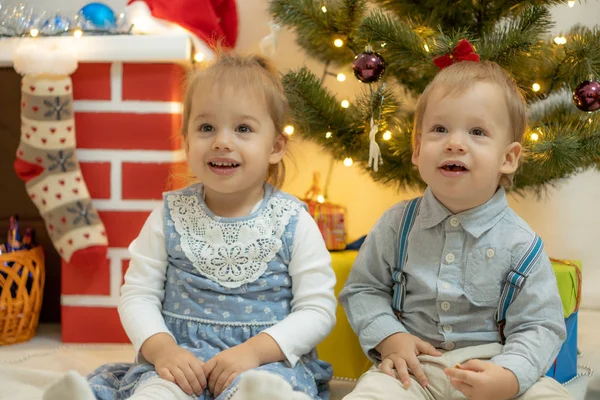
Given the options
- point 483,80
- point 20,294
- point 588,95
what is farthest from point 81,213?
point 588,95

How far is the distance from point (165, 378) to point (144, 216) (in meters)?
0.65

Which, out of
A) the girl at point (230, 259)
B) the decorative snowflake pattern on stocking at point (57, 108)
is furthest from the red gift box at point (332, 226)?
the decorative snowflake pattern on stocking at point (57, 108)

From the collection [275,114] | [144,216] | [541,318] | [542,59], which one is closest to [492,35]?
[542,59]

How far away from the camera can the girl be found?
1.19 meters

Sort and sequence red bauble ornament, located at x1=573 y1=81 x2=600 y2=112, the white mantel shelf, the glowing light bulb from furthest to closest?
1. the white mantel shelf
2. the glowing light bulb
3. red bauble ornament, located at x1=573 y1=81 x2=600 y2=112

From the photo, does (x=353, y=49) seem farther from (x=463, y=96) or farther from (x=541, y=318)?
(x=541, y=318)

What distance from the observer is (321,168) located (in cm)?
206

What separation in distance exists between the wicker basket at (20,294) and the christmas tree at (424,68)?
0.73 m

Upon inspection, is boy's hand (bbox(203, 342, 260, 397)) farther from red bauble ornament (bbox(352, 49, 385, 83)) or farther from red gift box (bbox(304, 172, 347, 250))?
red bauble ornament (bbox(352, 49, 385, 83))

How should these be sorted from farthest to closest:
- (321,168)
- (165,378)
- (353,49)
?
(321,168), (353,49), (165,378)

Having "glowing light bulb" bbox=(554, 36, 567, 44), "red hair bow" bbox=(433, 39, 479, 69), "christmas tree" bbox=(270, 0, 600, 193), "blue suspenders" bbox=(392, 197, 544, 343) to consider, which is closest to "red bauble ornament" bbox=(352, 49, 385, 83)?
"christmas tree" bbox=(270, 0, 600, 193)

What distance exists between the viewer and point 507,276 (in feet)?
3.81

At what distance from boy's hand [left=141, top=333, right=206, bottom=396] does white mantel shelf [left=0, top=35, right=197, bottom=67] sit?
72 centimetres

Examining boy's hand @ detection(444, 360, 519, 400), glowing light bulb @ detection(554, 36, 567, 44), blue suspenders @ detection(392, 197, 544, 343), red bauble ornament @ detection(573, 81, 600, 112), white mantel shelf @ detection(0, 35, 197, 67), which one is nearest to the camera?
boy's hand @ detection(444, 360, 519, 400)
